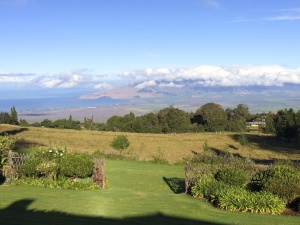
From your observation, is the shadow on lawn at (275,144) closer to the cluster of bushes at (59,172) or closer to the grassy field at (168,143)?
the grassy field at (168,143)

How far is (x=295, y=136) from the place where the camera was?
5100cm

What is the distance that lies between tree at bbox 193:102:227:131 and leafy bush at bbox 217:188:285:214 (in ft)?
202

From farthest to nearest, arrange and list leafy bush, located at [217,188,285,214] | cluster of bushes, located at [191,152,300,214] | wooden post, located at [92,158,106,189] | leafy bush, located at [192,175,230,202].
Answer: wooden post, located at [92,158,106,189] → leafy bush, located at [192,175,230,202] → cluster of bushes, located at [191,152,300,214] → leafy bush, located at [217,188,285,214]

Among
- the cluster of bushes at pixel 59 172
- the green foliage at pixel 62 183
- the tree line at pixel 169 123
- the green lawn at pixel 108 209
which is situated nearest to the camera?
the green lawn at pixel 108 209

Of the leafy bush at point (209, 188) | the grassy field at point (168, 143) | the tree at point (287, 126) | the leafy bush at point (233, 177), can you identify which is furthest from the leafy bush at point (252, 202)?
the tree at point (287, 126)

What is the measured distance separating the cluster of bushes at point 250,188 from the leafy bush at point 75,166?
457 centimetres

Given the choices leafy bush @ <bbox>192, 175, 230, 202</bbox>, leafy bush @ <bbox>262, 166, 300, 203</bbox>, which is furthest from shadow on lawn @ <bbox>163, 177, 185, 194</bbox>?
leafy bush @ <bbox>262, 166, 300, 203</bbox>

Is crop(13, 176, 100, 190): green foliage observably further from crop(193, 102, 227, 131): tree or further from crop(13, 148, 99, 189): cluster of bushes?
crop(193, 102, 227, 131): tree

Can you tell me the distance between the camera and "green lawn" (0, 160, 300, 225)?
938cm

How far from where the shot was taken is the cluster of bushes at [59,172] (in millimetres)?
15641

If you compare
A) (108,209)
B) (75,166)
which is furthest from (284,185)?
(75,166)

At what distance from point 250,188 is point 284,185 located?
6.25 feet

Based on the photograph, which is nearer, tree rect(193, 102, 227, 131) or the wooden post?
the wooden post

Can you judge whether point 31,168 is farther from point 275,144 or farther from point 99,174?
point 275,144
